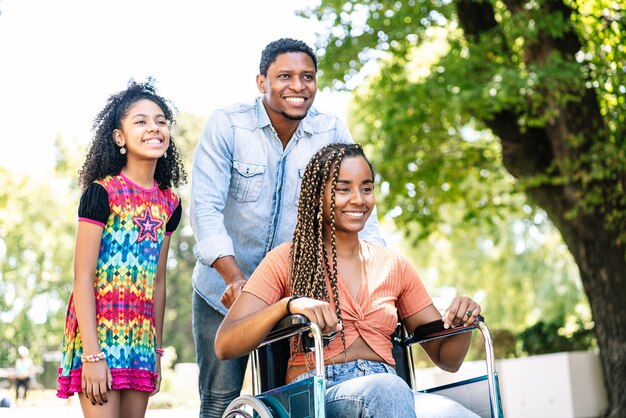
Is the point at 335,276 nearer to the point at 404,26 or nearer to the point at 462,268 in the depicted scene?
the point at 404,26

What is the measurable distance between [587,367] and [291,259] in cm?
1018

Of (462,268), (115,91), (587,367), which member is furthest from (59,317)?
(115,91)

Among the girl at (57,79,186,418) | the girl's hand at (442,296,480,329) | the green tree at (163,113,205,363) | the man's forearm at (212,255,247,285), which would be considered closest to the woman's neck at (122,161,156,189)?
Answer: the girl at (57,79,186,418)

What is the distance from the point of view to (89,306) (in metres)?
3.05

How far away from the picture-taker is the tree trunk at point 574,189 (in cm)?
1010

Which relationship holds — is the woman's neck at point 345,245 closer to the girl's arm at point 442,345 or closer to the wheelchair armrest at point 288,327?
the girl's arm at point 442,345

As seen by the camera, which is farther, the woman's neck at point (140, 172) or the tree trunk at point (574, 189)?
the tree trunk at point (574, 189)

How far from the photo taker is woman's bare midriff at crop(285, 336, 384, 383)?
9.75 ft

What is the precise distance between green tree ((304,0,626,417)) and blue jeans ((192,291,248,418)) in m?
5.84

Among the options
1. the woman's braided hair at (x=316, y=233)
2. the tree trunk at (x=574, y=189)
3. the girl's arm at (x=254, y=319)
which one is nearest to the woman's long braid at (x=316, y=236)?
the woman's braided hair at (x=316, y=233)

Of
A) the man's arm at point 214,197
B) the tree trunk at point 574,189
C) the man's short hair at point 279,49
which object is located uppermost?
the tree trunk at point 574,189

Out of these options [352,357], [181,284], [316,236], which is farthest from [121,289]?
[181,284]

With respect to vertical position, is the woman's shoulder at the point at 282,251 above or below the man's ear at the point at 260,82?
below

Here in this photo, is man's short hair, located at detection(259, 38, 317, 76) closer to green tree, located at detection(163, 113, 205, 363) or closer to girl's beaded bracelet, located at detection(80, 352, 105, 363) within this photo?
girl's beaded bracelet, located at detection(80, 352, 105, 363)
